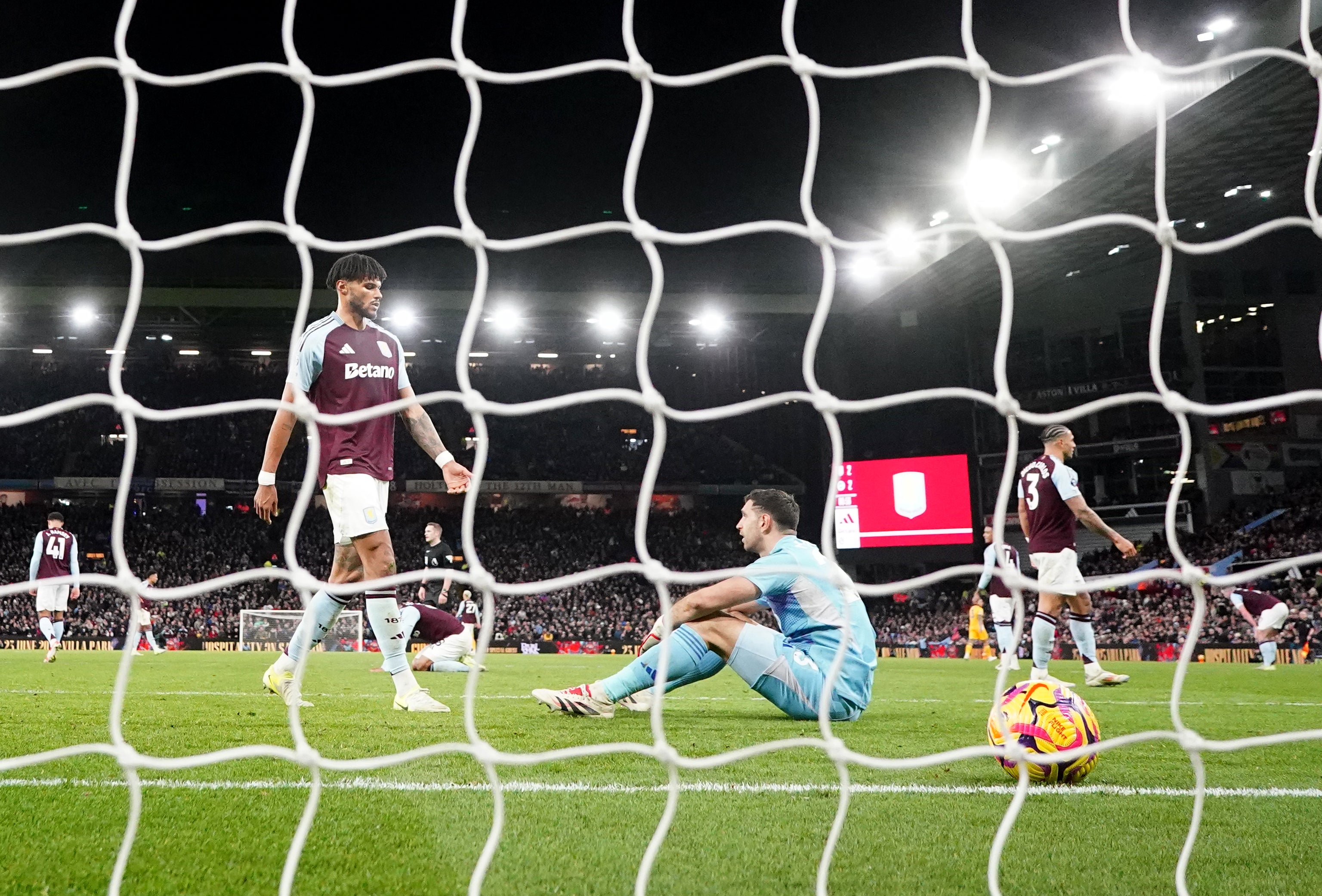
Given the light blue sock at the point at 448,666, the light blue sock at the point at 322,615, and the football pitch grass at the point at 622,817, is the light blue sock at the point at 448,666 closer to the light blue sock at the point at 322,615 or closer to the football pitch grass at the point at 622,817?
the light blue sock at the point at 322,615

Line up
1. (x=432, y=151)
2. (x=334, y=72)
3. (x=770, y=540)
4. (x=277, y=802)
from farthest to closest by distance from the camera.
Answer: (x=432, y=151) → (x=334, y=72) → (x=770, y=540) → (x=277, y=802)

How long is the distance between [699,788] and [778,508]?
5.73 feet

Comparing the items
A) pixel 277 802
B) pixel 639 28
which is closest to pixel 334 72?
pixel 639 28

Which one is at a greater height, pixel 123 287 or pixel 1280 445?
pixel 123 287

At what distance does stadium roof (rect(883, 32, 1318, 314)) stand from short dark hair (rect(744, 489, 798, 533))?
12165 mm

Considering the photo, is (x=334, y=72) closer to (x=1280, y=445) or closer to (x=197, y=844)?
(x=197, y=844)

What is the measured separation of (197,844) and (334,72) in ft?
52.6

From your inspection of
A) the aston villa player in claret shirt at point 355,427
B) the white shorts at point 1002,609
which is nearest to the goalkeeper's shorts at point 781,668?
the aston villa player in claret shirt at point 355,427

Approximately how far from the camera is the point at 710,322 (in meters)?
27.6

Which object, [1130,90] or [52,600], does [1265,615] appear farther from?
[52,600]

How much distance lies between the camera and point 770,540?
4516 mm

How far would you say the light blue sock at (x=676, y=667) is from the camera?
4.29m

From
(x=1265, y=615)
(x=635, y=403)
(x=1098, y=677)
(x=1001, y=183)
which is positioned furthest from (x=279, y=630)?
(x=635, y=403)

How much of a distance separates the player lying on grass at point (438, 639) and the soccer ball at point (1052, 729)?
18.1ft
